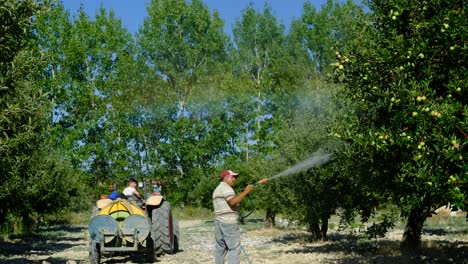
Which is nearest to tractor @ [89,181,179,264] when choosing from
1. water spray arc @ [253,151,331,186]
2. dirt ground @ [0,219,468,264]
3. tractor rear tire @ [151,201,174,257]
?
tractor rear tire @ [151,201,174,257]

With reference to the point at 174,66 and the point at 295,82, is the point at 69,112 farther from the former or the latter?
the point at 295,82

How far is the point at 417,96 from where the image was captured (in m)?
10.1

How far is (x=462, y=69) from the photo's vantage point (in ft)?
35.7

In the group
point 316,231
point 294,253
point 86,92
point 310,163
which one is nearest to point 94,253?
point 294,253

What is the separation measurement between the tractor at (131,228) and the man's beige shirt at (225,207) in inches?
197

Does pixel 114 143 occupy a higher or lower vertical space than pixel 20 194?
higher

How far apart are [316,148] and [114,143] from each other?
4264cm

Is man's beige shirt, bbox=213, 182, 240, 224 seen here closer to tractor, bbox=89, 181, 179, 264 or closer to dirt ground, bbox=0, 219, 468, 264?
tractor, bbox=89, 181, 179, 264

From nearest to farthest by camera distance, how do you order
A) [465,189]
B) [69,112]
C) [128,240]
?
1. [465,189]
2. [128,240]
3. [69,112]

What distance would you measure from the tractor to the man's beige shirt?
5002mm

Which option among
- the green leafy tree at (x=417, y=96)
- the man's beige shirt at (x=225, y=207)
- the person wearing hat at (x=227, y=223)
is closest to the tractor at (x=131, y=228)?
the person wearing hat at (x=227, y=223)

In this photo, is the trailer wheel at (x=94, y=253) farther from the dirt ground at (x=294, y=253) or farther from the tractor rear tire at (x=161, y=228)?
the tractor rear tire at (x=161, y=228)

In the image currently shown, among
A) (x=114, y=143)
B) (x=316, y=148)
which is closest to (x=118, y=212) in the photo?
(x=316, y=148)

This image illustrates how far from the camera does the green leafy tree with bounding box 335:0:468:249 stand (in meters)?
9.64
